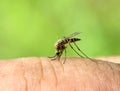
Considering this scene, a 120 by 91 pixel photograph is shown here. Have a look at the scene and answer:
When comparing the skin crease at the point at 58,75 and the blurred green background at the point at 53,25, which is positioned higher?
the blurred green background at the point at 53,25

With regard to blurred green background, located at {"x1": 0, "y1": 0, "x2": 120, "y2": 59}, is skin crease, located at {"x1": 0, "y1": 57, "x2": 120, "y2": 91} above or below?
below

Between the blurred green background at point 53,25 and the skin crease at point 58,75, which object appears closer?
the skin crease at point 58,75

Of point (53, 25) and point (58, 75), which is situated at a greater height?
point (53, 25)

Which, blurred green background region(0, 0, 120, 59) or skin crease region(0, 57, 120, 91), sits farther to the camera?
blurred green background region(0, 0, 120, 59)

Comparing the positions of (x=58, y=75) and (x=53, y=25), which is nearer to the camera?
(x=58, y=75)
